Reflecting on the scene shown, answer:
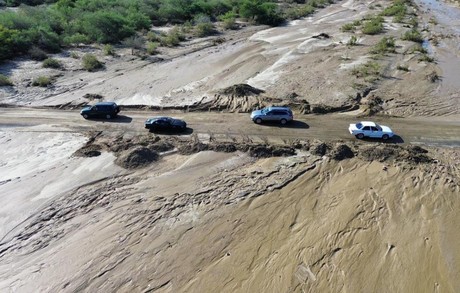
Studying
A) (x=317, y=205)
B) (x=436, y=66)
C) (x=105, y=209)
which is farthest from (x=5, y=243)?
(x=436, y=66)

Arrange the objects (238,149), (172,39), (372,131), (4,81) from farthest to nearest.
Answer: (172,39)
(4,81)
(372,131)
(238,149)

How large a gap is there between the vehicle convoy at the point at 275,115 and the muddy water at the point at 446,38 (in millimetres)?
14889

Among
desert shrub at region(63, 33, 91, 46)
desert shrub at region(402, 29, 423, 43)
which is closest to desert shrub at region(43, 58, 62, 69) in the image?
desert shrub at region(63, 33, 91, 46)

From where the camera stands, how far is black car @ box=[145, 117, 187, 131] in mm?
25016

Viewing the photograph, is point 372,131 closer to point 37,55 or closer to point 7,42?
point 37,55

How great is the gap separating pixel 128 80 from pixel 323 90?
17.6 meters

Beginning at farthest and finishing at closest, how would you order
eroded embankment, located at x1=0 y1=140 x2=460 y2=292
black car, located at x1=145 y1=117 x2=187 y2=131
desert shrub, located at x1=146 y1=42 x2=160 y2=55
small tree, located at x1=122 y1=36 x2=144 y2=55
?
1. small tree, located at x1=122 y1=36 x2=144 y2=55
2. desert shrub, located at x1=146 y1=42 x2=160 y2=55
3. black car, located at x1=145 y1=117 x2=187 y2=131
4. eroded embankment, located at x1=0 y1=140 x2=460 y2=292

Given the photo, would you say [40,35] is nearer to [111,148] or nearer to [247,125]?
[111,148]

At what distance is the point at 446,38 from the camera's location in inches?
1955

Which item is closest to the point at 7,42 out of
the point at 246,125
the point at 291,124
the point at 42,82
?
the point at 42,82

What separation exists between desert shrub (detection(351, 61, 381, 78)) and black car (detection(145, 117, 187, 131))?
18.2m

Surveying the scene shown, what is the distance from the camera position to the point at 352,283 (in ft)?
48.3

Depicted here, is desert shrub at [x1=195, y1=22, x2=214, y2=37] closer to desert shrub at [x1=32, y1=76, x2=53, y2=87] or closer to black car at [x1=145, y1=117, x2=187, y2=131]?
desert shrub at [x1=32, y1=76, x2=53, y2=87]

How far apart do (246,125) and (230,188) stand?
25.3 ft
